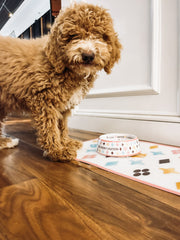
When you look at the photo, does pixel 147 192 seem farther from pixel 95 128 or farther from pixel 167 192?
pixel 95 128

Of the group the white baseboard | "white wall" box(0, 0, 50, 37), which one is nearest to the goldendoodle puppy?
the white baseboard

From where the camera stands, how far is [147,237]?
1.44 feet

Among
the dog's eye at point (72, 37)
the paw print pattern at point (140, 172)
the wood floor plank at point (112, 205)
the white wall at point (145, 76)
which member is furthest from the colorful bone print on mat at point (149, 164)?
the dog's eye at point (72, 37)

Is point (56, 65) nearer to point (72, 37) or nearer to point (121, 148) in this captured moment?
point (72, 37)

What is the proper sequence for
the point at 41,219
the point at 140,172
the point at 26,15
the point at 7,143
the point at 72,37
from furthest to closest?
the point at 26,15 → the point at 7,143 → the point at 72,37 → the point at 140,172 → the point at 41,219

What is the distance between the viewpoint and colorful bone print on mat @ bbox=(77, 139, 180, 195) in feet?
2.39

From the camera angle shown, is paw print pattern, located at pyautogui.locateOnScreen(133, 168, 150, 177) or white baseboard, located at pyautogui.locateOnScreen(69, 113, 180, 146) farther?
white baseboard, located at pyautogui.locateOnScreen(69, 113, 180, 146)

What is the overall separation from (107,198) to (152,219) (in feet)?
0.53

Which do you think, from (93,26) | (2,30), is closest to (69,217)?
(93,26)

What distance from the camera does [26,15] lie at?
423cm

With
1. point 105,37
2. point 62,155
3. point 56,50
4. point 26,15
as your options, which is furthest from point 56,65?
point 26,15

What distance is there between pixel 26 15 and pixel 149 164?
15.0 ft

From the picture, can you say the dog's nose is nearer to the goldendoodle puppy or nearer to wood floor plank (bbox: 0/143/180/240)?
the goldendoodle puppy

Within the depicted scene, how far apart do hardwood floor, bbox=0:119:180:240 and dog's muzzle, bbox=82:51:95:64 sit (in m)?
0.53
